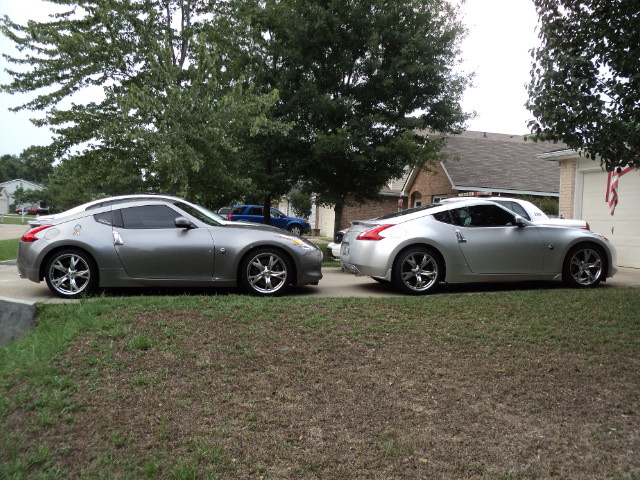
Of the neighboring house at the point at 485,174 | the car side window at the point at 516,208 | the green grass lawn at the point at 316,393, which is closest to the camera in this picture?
the green grass lawn at the point at 316,393

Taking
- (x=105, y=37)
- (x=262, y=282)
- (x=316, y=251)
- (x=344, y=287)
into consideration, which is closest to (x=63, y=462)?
(x=262, y=282)

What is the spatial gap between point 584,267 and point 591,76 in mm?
3174

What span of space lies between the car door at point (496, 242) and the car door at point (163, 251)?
378 cm

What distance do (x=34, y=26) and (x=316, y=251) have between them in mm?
9770

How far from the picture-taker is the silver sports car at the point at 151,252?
279 inches

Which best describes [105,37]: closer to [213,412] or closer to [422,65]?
[422,65]

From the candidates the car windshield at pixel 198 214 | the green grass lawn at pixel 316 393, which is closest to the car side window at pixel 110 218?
the car windshield at pixel 198 214

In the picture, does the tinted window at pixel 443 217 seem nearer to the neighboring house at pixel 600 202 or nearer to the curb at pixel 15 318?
the curb at pixel 15 318

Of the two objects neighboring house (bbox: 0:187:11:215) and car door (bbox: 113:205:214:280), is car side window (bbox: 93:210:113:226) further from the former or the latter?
neighboring house (bbox: 0:187:11:215)

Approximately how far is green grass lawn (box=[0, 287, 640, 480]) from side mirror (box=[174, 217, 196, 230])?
140 centimetres

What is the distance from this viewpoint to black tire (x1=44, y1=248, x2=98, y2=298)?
709 cm

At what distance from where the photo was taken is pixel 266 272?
734 cm

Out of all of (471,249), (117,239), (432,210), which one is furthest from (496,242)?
(117,239)

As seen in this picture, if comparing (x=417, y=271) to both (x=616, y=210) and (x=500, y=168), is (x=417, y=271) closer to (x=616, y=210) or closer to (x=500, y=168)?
(x=616, y=210)
